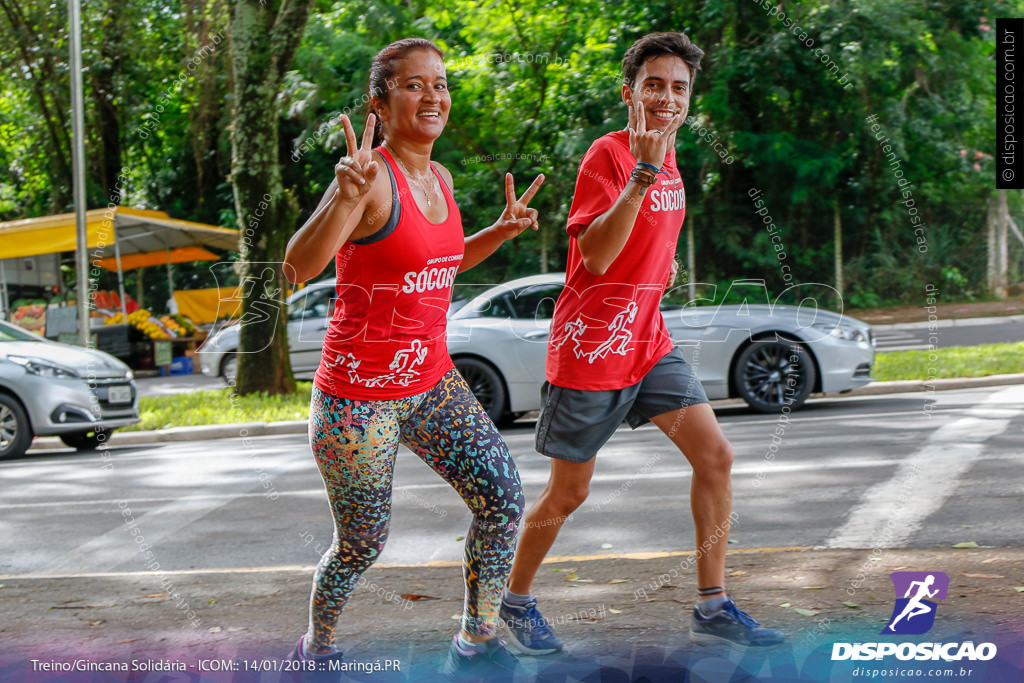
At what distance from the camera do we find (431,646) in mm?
3453

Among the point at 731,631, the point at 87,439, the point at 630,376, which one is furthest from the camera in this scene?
the point at 87,439

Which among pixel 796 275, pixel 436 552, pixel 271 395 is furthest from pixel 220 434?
pixel 796 275

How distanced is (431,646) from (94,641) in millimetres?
1290

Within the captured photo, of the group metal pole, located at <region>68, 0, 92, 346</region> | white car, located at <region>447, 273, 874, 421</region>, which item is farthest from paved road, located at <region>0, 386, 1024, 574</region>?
metal pole, located at <region>68, 0, 92, 346</region>

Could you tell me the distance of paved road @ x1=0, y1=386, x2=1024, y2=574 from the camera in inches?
195

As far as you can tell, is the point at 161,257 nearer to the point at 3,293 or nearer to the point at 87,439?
the point at 3,293

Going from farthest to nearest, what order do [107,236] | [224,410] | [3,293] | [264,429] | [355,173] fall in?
[3,293]
[107,236]
[224,410]
[264,429]
[355,173]

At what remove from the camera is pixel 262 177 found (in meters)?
11.2

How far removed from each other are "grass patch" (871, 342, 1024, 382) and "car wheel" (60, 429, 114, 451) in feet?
27.4

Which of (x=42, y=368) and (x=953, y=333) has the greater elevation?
(x=42, y=368)

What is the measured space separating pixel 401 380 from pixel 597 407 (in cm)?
74

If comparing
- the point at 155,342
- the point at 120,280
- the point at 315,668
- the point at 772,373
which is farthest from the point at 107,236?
the point at 315,668

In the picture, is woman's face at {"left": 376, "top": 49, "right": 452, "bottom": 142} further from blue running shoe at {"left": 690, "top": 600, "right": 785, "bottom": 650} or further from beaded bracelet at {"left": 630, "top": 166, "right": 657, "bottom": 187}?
blue running shoe at {"left": 690, "top": 600, "right": 785, "bottom": 650}

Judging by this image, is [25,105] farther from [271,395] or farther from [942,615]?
[942,615]
